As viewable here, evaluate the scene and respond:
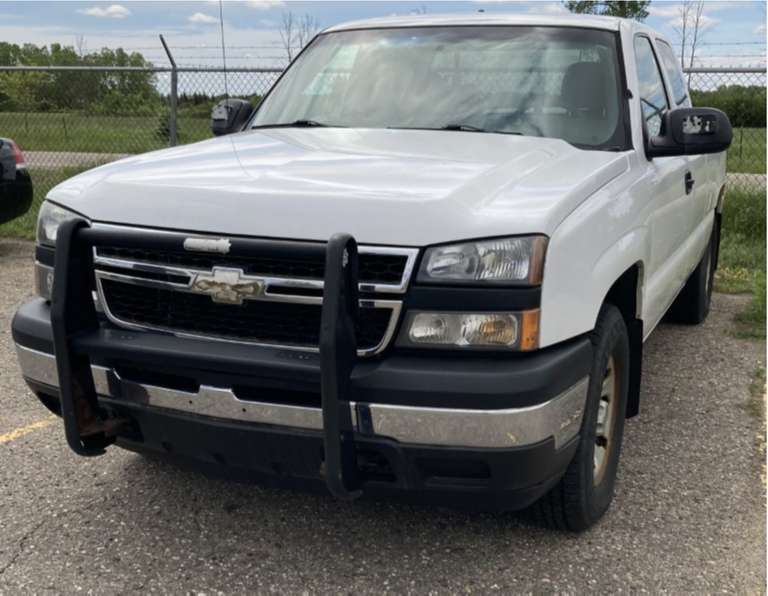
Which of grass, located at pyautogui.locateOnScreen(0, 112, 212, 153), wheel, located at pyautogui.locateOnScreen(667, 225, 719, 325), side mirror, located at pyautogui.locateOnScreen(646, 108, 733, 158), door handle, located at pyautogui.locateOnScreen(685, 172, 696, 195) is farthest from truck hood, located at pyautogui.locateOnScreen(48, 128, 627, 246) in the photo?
grass, located at pyautogui.locateOnScreen(0, 112, 212, 153)

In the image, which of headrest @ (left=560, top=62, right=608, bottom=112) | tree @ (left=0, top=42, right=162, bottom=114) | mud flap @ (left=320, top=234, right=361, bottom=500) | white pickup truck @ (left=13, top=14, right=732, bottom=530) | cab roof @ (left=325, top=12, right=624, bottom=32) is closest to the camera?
mud flap @ (left=320, top=234, right=361, bottom=500)

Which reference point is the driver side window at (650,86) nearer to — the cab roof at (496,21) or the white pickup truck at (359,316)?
the cab roof at (496,21)

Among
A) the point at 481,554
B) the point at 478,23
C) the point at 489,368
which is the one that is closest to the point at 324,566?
the point at 481,554

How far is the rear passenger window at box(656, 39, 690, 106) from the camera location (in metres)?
5.14

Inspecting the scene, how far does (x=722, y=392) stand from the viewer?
495cm

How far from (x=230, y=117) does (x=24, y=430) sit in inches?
72.7

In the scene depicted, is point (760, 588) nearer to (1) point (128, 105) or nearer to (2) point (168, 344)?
(2) point (168, 344)

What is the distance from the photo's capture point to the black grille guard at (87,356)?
8.04 feet

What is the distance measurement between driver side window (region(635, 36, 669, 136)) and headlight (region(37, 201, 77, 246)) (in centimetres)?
250

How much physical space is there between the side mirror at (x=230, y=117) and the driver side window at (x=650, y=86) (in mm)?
1958

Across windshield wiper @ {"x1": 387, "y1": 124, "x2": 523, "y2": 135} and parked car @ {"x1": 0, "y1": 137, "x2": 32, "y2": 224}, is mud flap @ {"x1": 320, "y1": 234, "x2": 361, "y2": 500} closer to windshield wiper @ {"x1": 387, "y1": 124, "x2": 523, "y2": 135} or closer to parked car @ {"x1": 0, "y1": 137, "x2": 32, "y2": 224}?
windshield wiper @ {"x1": 387, "y1": 124, "x2": 523, "y2": 135}

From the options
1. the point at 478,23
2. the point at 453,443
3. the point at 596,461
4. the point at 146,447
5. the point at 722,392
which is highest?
the point at 478,23

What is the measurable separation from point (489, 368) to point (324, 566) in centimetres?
103

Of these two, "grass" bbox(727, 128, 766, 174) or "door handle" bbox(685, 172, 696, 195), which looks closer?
"door handle" bbox(685, 172, 696, 195)
